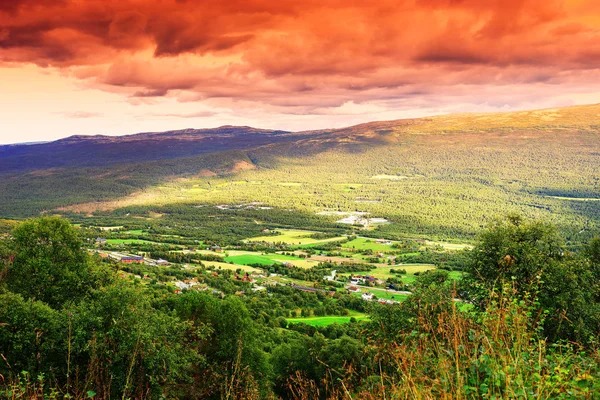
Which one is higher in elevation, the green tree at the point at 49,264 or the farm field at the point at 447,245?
the green tree at the point at 49,264

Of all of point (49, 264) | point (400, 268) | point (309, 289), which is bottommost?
point (400, 268)

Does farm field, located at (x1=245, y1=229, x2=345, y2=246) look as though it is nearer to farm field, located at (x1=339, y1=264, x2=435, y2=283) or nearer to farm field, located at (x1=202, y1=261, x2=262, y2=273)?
farm field, located at (x1=202, y1=261, x2=262, y2=273)

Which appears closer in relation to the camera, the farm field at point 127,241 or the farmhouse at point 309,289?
the farmhouse at point 309,289

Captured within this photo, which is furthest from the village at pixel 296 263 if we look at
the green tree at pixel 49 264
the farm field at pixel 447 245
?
the green tree at pixel 49 264

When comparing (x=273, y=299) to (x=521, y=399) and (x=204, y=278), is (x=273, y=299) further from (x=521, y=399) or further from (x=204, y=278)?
(x=521, y=399)

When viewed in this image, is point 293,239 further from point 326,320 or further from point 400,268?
point 326,320

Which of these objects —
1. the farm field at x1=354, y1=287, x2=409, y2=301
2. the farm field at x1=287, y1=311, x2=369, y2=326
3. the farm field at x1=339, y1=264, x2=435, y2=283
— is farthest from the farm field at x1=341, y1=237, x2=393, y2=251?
the farm field at x1=287, y1=311, x2=369, y2=326

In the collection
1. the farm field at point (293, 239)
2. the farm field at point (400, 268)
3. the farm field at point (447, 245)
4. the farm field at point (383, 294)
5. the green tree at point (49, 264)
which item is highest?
the green tree at point (49, 264)

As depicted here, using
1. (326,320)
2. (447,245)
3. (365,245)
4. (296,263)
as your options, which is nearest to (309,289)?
(326,320)

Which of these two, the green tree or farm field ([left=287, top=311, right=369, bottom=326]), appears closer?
the green tree

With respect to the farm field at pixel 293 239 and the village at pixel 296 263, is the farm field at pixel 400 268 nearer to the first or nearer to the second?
the village at pixel 296 263

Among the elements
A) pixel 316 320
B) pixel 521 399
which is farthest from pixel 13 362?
pixel 316 320

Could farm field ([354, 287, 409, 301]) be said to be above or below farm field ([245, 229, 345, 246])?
above
